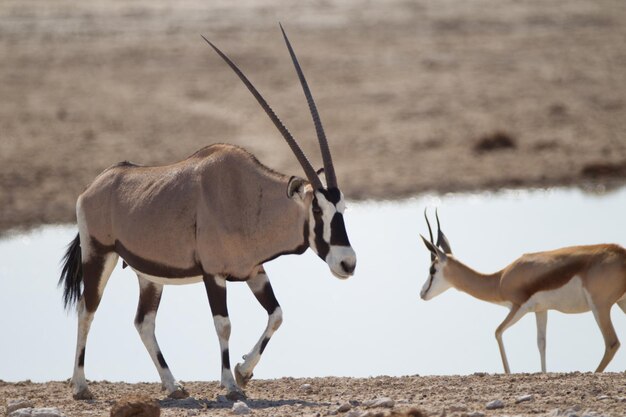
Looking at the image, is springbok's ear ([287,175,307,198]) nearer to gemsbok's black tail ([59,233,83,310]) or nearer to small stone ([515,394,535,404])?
gemsbok's black tail ([59,233,83,310])

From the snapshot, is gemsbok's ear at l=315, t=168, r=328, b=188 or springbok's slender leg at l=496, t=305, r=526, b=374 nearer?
gemsbok's ear at l=315, t=168, r=328, b=188

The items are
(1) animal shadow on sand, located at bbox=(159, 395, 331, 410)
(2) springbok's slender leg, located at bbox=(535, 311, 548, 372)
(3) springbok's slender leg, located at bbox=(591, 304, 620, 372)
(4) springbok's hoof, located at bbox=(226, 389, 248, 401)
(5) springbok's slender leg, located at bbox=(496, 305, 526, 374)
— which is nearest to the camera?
(1) animal shadow on sand, located at bbox=(159, 395, 331, 410)

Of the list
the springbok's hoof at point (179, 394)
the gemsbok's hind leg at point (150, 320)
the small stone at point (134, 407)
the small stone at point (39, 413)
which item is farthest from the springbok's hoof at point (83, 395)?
the small stone at point (134, 407)

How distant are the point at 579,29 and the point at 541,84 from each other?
16.5 feet

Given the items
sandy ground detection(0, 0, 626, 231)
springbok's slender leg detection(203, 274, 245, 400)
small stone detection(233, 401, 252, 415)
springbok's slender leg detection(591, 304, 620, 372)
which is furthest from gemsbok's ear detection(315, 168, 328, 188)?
sandy ground detection(0, 0, 626, 231)

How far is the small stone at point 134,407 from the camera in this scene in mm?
8453

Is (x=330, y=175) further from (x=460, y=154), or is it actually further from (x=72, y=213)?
(x=460, y=154)

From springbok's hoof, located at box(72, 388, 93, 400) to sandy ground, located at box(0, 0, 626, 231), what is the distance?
1006 centimetres

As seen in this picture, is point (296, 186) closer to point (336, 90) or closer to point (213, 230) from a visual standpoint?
point (213, 230)

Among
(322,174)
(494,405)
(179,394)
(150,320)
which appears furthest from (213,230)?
(494,405)

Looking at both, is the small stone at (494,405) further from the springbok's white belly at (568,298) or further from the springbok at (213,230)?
the springbok's white belly at (568,298)

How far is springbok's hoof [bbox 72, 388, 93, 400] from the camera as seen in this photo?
10477 millimetres

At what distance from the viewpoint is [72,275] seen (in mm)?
11250

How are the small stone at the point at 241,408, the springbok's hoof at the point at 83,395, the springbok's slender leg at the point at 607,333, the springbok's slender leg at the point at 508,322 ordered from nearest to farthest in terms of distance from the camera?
the small stone at the point at 241,408 → the springbok's hoof at the point at 83,395 → the springbok's slender leg at the point at 607,333 → the springbok's slender leg at the point at 508,322
